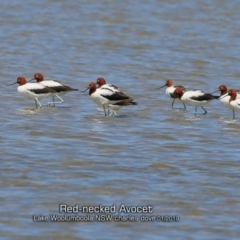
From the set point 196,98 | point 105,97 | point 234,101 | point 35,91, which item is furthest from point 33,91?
point 234,101

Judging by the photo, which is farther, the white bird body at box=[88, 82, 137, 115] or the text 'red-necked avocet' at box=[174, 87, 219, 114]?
the text 'red-necked avocet' at box=[174, 87, 219, 114]

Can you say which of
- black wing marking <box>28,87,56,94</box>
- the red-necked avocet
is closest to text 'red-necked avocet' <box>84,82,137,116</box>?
black wing marking <box>28,87,56,94</box>

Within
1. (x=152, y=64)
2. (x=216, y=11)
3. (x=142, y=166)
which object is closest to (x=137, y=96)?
(x=152, y=64)

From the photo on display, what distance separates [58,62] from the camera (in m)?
22.0

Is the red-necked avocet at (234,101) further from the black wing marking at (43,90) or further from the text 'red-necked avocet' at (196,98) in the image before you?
the black wing marking at (43,90)

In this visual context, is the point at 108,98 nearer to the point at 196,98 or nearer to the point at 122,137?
the point at 196,98

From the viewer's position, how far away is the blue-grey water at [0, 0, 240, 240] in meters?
9.82

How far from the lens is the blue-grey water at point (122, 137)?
9.82 m

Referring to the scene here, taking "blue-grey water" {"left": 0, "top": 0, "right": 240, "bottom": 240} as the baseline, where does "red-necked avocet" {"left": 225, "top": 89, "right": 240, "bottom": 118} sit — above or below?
above

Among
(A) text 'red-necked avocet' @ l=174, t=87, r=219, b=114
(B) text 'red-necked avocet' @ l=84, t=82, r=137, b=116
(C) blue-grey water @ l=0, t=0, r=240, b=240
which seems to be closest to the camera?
(C) blue-grey water @ l=0, t=0, r=240, b=240

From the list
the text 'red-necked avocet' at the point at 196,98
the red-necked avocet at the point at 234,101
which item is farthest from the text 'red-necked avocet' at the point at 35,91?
the red-necked avocet at the point at 234,101

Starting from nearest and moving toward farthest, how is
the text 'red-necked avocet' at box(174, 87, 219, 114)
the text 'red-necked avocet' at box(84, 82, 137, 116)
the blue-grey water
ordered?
the blue-grey water
the text 'red-necked avocet' at box(84, 82, 137, 116)
the text 'red-necked avocet' at box(174, 87, 219, 114)

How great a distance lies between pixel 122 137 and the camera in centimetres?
1393

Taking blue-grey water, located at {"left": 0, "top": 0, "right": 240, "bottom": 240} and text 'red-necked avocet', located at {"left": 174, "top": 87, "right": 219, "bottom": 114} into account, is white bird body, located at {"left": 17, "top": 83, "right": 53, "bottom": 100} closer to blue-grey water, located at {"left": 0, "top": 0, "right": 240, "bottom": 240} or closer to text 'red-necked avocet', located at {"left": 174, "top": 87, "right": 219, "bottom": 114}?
blue-grey water, located at {"left": 0, "top": 0, "right": 240, "bottom": 240}
